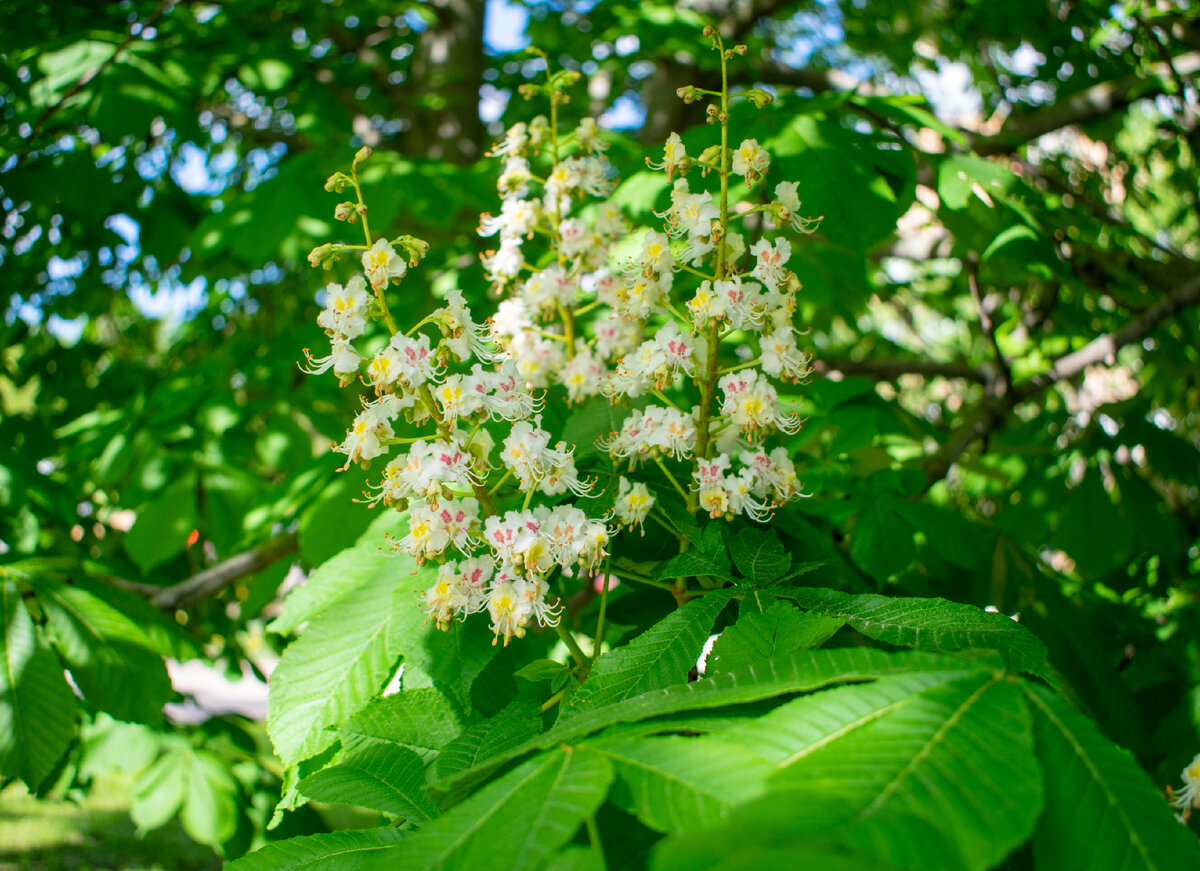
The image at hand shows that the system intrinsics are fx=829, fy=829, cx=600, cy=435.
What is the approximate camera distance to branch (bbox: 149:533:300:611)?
2.07m

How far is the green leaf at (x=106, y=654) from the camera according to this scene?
1.48 m

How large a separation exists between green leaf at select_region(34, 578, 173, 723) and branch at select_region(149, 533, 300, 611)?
49 centimetres

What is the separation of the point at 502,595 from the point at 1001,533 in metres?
1.40

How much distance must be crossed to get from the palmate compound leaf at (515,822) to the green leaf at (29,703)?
1.04 meters

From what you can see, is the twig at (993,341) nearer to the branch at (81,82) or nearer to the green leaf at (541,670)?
the green leaf at (541,670)

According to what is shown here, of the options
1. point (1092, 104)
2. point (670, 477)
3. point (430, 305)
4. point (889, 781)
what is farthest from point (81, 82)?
point (1092, 104)

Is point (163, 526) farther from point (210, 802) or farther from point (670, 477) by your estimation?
point (670, 477)

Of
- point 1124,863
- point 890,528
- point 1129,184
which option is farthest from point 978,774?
point 1129,184

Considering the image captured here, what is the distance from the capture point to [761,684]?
687 mm

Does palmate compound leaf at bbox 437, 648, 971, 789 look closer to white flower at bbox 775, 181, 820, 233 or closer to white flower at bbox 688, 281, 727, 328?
white flower at bbox 688, 281, 727, 328

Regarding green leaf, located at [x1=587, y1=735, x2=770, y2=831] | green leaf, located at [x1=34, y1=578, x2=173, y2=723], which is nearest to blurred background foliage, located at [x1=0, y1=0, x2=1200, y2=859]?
green leaf, located at [x1=34, y1=578, x2=173, y2=723]

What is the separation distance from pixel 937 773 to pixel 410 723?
676mm

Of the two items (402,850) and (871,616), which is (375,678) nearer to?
(402,850)

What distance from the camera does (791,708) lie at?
617 mm
